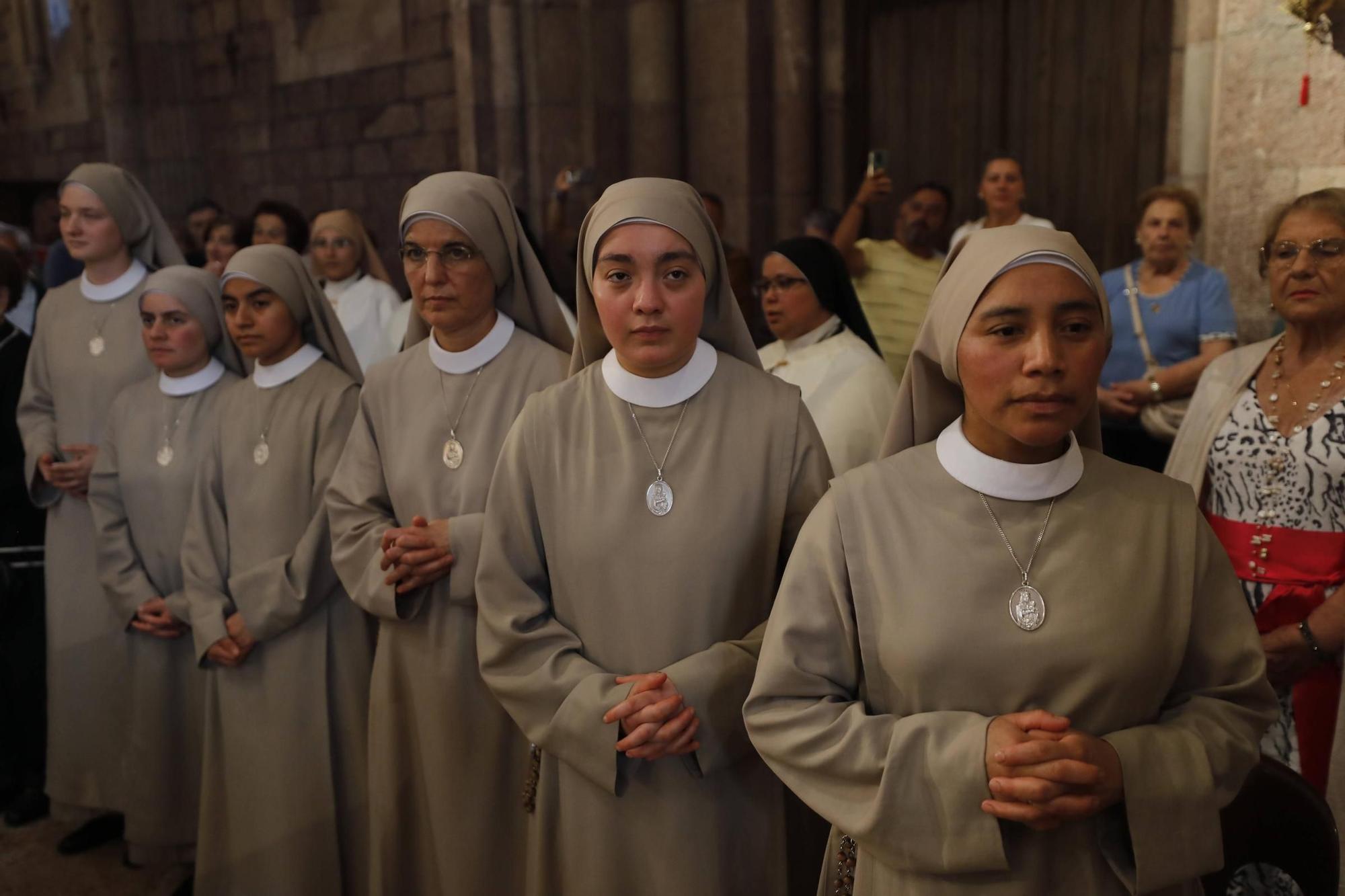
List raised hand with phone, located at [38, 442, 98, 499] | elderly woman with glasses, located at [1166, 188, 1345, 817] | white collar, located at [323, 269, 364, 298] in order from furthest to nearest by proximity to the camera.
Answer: white collar, located at [323, 269, 364, 298] < raised hand with phone, located at [38, 442, 98, 499] < elderly woman with glasses, located at [1166, 188, 1345, 817]

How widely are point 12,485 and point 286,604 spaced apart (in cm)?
186

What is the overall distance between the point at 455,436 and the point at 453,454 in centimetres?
5

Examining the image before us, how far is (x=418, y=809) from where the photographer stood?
294 cm

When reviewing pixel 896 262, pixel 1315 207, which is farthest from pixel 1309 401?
pixel 896 262

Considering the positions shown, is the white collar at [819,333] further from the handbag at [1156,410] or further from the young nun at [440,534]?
the handbag at [1156,410]

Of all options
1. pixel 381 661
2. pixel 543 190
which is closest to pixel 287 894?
pixel 381 661

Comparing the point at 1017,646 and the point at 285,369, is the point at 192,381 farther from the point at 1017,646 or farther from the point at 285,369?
the point at 1017,646

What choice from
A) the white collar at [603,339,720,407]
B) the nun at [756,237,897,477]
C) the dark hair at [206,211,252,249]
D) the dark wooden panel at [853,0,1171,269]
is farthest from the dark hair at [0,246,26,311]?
the dark wooden panel at [853,0,1171,269]

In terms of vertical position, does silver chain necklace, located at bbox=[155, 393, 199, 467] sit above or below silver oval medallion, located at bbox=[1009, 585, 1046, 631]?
below

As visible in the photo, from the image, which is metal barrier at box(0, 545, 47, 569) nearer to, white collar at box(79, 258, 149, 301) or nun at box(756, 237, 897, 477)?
white collar at box(79, 258, 149, 301)

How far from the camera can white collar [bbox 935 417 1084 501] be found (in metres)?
1.76

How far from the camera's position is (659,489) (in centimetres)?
229

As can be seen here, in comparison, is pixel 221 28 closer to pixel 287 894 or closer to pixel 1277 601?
pixel 287 894

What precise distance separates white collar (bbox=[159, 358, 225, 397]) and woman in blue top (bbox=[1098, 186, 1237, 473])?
309cm
